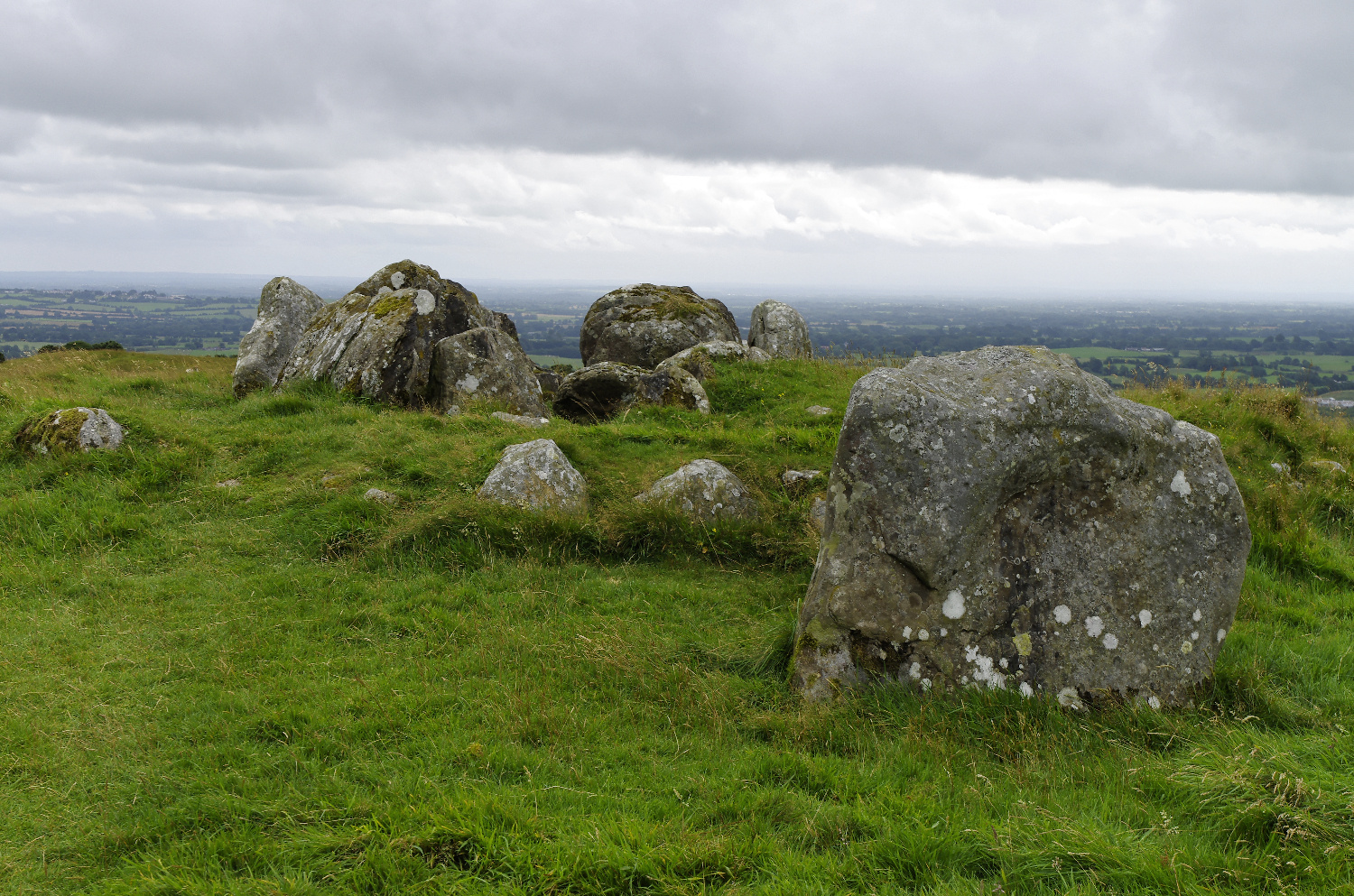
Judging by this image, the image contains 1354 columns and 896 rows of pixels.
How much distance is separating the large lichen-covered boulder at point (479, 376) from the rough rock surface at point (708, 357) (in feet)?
12.5

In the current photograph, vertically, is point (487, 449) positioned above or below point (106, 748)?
above

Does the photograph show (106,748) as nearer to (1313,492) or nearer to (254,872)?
(254,872)

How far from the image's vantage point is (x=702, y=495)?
35.9 ft

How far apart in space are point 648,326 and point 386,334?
8901 millimetres

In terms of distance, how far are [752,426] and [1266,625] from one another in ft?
30.1

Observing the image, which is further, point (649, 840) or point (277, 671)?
point (277, 671)

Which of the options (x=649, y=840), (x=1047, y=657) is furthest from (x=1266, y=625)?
(x=649, y=840)

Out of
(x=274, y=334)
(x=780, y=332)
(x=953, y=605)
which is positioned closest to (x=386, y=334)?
(x=274, y=334)

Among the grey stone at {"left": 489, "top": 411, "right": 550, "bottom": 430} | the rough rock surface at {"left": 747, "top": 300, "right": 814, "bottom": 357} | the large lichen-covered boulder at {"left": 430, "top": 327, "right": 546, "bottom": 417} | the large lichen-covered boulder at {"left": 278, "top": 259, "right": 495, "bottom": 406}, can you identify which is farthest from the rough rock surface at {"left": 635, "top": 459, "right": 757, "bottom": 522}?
the rough rock surface at {"left": 747, "top": 300, "right": 814, "bottom": 357}

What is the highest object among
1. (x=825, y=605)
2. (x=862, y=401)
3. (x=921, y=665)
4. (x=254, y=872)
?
(x=862, y=401)

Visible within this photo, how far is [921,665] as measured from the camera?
6.58 m

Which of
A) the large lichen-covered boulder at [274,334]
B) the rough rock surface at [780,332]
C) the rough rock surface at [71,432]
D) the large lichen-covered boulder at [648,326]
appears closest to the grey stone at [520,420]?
the rough rock surface at [71,432]

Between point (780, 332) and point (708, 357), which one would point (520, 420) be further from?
point (780, 332)

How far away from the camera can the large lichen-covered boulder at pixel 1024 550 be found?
6.57m
